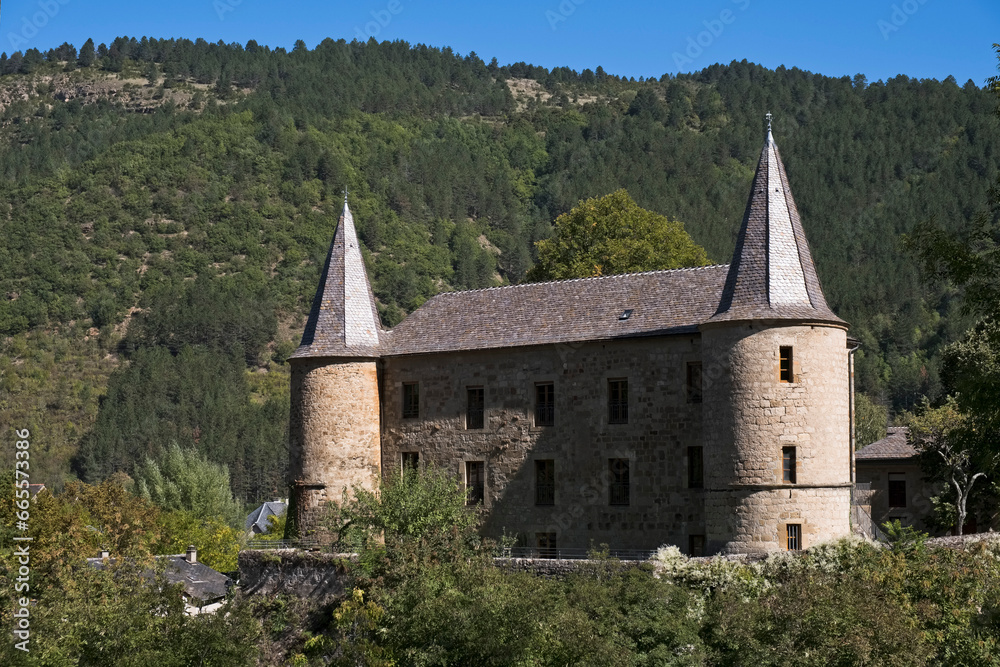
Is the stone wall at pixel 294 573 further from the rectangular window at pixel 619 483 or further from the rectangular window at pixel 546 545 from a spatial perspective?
the rectangular window at pixel 619 483

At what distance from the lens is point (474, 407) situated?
41.0m

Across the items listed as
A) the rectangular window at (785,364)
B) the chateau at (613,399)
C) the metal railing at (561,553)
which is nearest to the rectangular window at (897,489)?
the chateau at (613,399)

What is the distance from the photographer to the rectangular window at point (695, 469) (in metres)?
37.0

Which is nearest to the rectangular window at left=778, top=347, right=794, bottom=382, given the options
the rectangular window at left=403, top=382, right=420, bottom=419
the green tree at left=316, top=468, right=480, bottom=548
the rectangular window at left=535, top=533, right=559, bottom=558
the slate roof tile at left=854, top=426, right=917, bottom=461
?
the rectangular window at left=535, top=533, right=559, bottom=558

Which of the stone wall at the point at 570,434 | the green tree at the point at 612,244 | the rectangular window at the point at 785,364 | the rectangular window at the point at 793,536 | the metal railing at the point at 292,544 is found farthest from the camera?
the green tree at the point at 612,244

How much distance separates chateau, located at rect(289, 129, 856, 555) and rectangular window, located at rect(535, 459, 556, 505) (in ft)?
0.14

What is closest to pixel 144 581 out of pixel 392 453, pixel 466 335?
pixel 392 453

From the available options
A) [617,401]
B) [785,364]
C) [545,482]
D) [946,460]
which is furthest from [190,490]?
[785,364]

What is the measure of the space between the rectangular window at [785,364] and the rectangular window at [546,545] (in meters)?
8.44

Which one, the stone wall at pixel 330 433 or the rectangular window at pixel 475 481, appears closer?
the rectangular window at pixel 475 481

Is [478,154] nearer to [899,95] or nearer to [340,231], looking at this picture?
[899,95]

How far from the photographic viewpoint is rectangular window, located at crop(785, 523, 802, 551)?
1344 inches

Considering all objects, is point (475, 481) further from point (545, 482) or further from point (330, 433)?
point (330, 433)

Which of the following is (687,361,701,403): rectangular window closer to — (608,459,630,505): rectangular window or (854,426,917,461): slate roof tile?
(608,459,630,505): rectangular window
